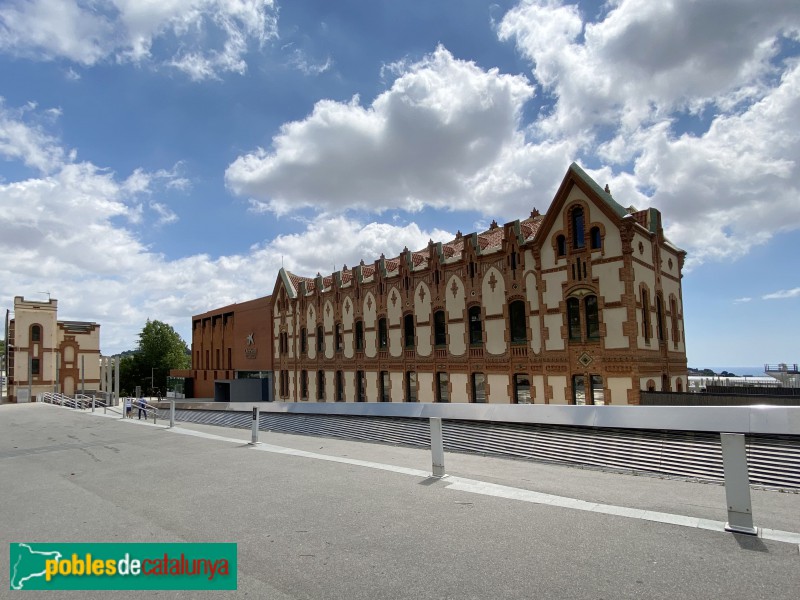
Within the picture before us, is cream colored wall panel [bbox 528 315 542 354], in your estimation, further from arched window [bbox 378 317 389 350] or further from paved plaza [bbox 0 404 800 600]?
paved plaza [bbox 0 404 800 600]

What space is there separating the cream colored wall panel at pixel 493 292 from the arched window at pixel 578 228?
14.9 ft

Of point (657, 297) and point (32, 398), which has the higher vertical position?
point (657, 297)

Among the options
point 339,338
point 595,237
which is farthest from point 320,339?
point 595,237

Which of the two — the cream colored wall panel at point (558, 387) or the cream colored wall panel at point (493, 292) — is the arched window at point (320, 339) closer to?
the cream colored wall panel at point (493, 292)

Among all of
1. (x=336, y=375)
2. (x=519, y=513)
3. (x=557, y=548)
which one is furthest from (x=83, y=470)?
(x=336, y=375)

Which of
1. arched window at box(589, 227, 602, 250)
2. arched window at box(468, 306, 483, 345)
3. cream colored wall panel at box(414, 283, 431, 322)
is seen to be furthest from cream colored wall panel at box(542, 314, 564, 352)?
cream colored wall panel at box(414, 283, 431, 322)

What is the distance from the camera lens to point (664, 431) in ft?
36.2

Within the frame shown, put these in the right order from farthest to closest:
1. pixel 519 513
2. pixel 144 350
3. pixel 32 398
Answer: pixel 144 350
pixel 32 398
pixel 519 513

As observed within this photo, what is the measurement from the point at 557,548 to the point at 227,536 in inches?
153

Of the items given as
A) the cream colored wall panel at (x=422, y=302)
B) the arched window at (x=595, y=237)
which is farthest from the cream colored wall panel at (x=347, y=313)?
the arched window at (x=595, y=237)

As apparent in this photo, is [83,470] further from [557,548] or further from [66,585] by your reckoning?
[557,548]

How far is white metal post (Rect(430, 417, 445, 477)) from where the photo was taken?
9.16 m

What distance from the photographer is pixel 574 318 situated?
80.6 ft

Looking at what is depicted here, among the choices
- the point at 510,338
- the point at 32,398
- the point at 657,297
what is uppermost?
the point at 657,297
